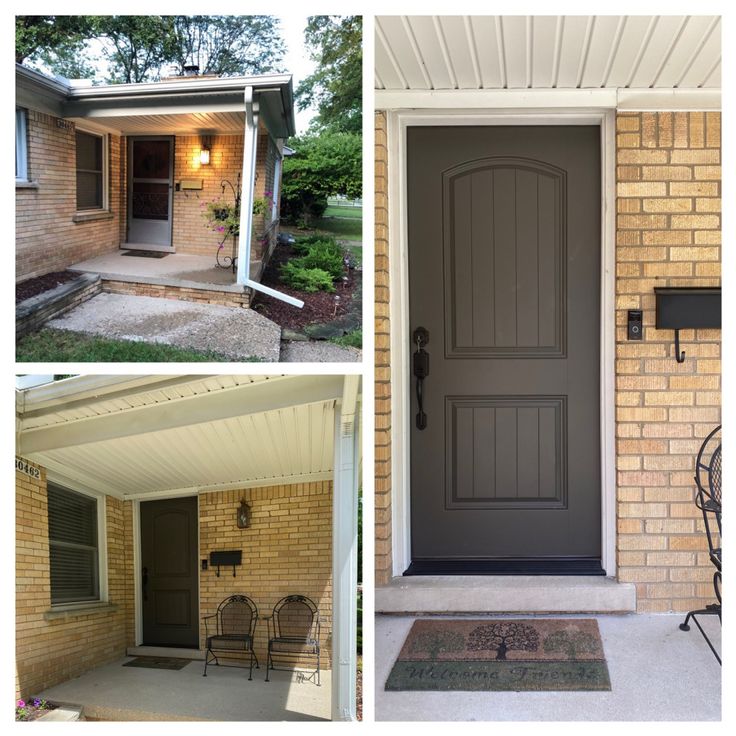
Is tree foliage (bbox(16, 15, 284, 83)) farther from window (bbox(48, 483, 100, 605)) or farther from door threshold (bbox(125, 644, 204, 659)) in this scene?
door threshold (bbox(125, 644, 204, 659))

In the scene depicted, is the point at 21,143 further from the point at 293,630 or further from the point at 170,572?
the point at 293,630

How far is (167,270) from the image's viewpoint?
3703 millimetres

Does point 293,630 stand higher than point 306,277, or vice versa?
point 306,277

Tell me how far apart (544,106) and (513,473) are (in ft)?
5.44

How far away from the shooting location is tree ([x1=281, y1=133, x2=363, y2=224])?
3.28m

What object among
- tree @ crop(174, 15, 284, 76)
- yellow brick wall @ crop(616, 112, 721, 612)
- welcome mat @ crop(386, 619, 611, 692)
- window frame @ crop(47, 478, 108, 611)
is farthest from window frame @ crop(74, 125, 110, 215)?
welcome mat @ crop(386, 619, 611, 692)

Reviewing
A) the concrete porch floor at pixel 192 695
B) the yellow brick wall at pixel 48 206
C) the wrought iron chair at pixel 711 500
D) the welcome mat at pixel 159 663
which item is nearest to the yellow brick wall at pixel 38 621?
the concrete porch floor at pixel 192 695

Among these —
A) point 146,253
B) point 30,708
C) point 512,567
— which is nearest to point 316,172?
point 146,253

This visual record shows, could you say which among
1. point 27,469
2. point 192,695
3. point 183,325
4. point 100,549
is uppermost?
point 183,325

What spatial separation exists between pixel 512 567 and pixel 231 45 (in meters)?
2.80

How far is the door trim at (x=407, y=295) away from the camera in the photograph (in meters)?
2.97

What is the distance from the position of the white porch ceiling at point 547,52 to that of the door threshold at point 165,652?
5285mm

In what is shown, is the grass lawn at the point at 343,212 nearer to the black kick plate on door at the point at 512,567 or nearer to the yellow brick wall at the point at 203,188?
the yellow brick wall at the point at 203,188
